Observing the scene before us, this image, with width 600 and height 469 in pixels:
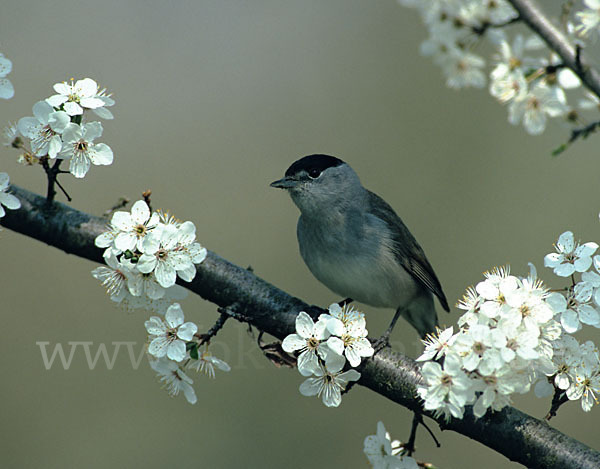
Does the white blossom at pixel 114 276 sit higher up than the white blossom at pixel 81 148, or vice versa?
the white blossom at pixel 81 148

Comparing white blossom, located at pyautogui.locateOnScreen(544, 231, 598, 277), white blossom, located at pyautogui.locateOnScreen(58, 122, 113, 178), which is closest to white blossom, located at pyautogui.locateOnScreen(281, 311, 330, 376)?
white blossom, located at pyautogui.locateOnScreen(544, 231, 598, 277)

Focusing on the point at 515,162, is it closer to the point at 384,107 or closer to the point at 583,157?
the point at 583,157

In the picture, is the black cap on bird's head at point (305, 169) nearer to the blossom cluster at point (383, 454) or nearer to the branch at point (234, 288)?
the branch at point (234, 288)

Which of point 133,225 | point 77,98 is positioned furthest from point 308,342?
point 77,98

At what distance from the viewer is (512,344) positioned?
224 cm

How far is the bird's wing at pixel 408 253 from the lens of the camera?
4.56 m

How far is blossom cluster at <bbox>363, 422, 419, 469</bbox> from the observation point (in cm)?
282

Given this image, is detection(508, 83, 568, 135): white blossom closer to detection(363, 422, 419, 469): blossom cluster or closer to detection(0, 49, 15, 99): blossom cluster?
detection(363, 422, 419, 469): blossom cluster

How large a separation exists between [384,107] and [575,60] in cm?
596

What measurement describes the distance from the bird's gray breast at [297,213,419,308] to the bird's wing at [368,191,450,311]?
0.07 m

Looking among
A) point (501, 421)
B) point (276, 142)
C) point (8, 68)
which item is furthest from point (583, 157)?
point (8, 68)

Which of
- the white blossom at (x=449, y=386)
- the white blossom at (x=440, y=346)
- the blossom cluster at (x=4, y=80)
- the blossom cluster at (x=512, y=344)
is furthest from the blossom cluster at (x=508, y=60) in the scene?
the blossom cluster at (x=4, y=80)

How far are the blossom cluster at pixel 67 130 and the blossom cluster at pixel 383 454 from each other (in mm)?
1718

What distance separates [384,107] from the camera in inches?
346
